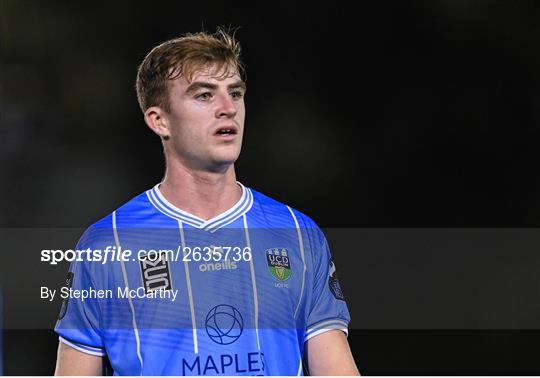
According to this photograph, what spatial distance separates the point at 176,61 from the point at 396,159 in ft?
3.00

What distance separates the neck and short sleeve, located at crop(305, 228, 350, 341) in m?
0.37

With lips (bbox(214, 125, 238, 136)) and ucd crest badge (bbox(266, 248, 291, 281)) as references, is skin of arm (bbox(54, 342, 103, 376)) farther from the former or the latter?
lips (bbox(214, 125, 238, 136))

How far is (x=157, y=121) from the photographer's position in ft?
11.1

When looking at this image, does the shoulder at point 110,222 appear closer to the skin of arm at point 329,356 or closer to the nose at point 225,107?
the nose at point 225,107

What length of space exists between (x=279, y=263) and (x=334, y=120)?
603 millimetres

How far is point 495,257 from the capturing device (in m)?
3.51

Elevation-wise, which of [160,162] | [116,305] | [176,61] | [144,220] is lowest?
[116,305]

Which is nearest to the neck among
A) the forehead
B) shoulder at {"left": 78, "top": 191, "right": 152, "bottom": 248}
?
shoulder at {"left": 78, "top": 191, "right": 152, "bottom": 248}

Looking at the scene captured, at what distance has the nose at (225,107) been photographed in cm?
331

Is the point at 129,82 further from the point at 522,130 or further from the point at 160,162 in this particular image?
the point at 522,130

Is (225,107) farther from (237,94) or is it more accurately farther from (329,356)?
(329,356)

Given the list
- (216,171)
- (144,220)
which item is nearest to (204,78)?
Result: (216,171)

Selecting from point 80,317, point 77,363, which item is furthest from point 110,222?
point 77,363

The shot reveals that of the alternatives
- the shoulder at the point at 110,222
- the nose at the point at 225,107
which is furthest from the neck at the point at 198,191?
the nose at the point at 225,107
